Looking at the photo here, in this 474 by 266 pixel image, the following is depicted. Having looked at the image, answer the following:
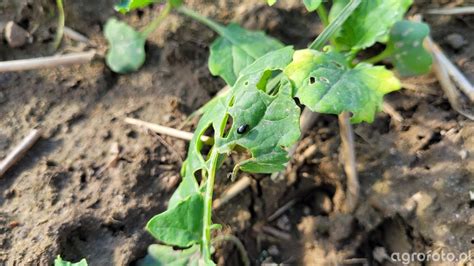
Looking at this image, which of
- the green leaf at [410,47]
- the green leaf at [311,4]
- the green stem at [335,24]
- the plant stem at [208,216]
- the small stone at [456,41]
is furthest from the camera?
the small stone at [456,41]

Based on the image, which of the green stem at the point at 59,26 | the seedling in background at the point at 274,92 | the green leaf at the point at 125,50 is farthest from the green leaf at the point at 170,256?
the green stem at the point at 59,26

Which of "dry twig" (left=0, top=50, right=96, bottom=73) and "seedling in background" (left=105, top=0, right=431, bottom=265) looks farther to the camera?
"dry twig" (left=0, top=50, right=96, bottom=73)

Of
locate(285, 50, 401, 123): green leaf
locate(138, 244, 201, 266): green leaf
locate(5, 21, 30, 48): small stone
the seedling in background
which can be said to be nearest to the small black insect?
the seedling in background

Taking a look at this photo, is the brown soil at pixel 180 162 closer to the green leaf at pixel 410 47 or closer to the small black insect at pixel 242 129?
the green leaf at pixel 410 47

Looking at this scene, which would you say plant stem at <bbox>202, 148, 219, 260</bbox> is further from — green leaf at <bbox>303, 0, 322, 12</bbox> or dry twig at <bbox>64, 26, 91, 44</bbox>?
dry twig at <bbox>64, 26, 91, 44</bbox>

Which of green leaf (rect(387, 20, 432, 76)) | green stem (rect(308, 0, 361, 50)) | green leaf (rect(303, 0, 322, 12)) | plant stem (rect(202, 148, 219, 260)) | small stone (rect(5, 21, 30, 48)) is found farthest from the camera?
small stone (rect(5, 21, 30, 48))

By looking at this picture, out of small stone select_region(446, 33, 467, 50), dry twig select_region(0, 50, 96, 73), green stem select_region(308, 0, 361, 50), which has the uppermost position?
green stem select_region(308, 0, 361, 50)
